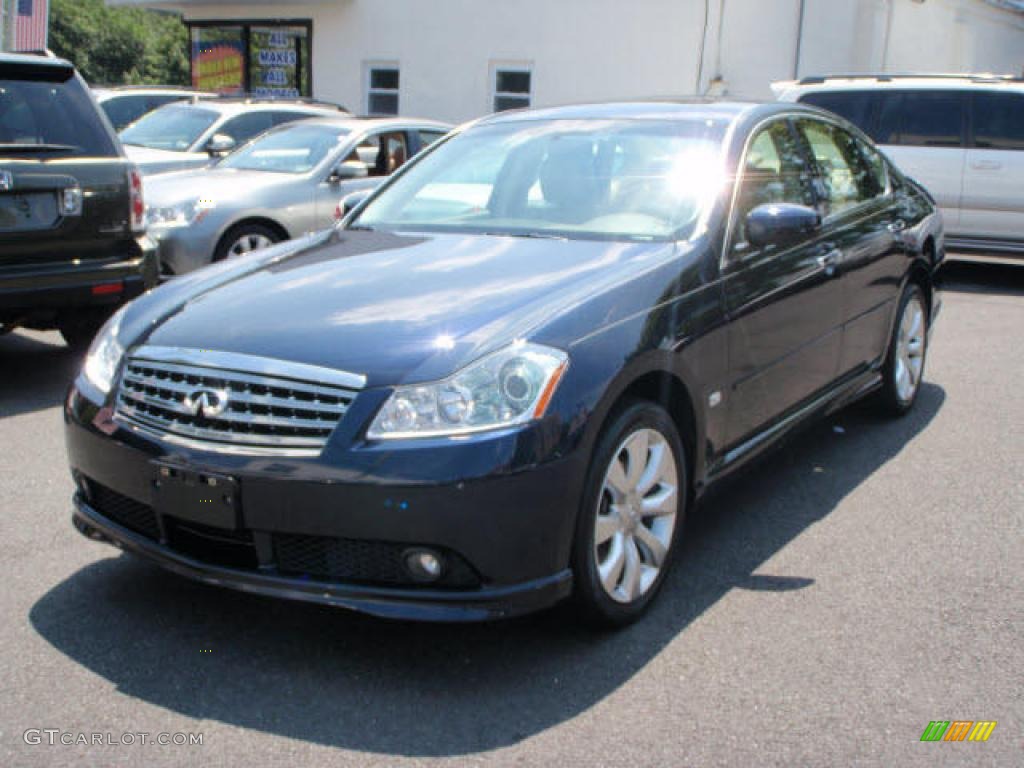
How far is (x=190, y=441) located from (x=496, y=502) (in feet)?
2.94

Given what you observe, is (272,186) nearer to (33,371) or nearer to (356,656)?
(33,371)

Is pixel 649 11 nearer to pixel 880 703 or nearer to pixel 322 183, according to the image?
pixel 322 183

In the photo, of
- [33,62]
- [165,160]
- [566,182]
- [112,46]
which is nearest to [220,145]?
[165,160]

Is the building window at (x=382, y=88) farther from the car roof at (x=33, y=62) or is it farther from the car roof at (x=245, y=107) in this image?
the car roof at (x=33, y=62)

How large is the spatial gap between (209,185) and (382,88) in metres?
12.0

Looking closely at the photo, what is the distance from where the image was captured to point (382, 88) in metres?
20.2

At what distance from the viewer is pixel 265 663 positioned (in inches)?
129

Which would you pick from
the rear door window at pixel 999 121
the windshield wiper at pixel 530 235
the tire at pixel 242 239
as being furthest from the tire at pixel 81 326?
the rear door window at pixel 999 121

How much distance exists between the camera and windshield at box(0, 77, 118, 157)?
A: 596cm

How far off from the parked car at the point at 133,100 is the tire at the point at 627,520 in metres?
12.5

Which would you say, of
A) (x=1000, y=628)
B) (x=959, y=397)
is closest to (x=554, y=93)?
(x=959, y=397)

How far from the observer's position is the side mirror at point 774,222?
4078mm

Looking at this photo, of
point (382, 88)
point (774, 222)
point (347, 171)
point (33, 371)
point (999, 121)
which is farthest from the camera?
point (382, 88)

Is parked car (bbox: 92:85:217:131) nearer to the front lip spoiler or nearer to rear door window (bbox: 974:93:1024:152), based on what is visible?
rear door window (bbox: 974:93:1024:152)
